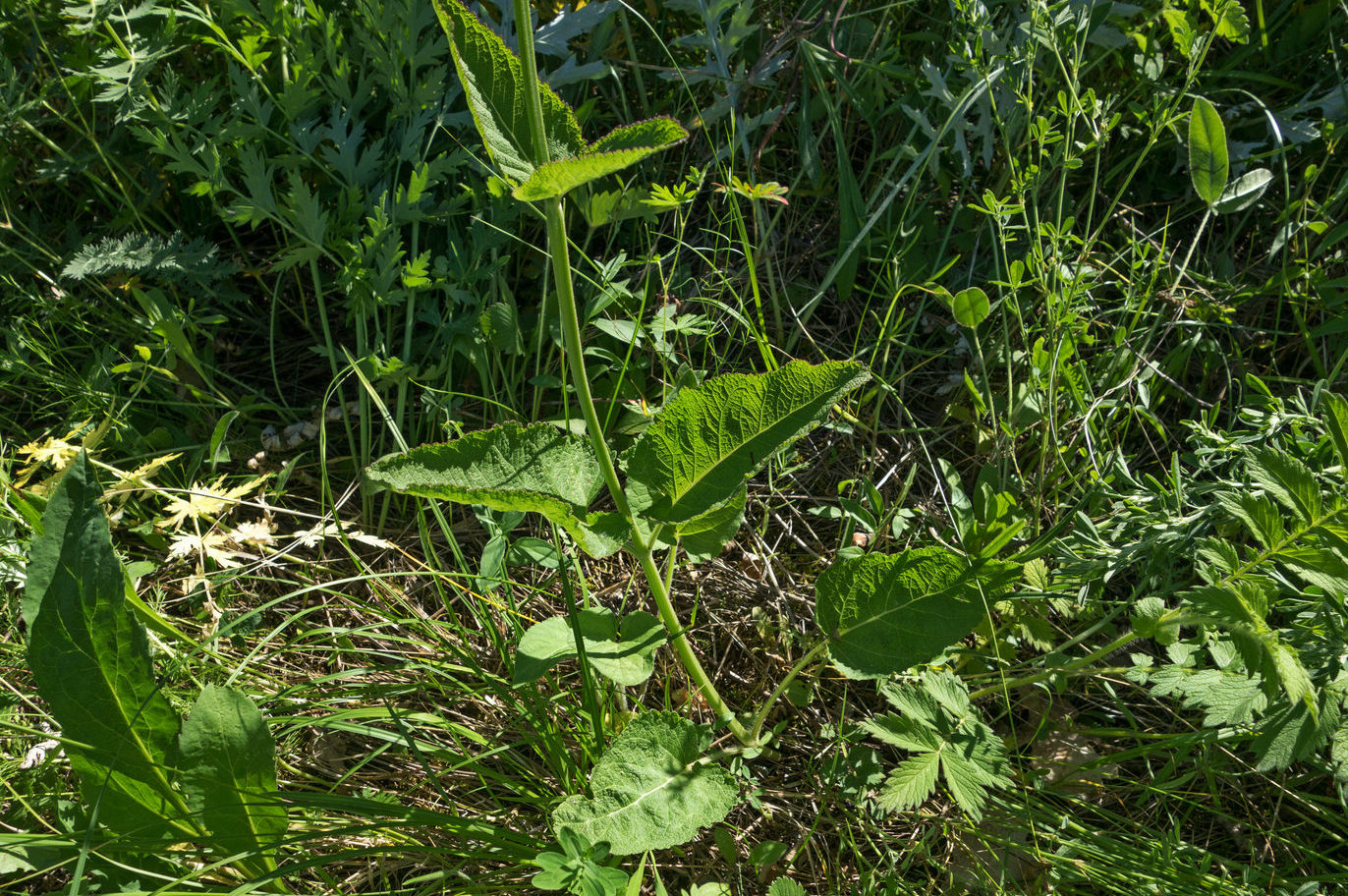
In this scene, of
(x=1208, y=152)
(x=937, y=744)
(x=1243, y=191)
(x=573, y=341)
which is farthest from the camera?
(x=1243, y=191)

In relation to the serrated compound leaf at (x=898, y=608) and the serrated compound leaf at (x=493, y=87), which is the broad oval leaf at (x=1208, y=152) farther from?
the serrated compound leaf at (x=493, y=87)

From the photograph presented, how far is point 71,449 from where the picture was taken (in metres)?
2.19

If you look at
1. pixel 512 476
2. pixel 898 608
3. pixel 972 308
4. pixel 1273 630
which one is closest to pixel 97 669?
pixel 512 476

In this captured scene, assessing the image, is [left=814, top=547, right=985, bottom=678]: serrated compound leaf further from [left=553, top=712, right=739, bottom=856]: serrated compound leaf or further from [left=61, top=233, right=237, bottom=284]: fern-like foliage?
[left=61, top=233, right=237, bottom=284]: fern-like foliage

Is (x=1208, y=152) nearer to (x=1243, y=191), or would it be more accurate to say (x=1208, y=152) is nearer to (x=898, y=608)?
(x=1243, y=191)

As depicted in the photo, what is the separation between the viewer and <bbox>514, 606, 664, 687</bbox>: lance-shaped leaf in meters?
1.55

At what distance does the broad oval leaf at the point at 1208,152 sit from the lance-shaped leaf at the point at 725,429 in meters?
1.06

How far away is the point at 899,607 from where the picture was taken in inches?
62.9

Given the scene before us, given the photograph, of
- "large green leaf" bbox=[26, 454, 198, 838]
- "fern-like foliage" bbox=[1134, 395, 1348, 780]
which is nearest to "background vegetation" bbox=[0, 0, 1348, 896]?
"fern-like foliage" bbox=[1134, 395, 1348, 780]

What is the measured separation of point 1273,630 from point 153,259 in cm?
246

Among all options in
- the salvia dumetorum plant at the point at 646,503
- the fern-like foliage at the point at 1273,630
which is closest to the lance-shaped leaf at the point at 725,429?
the salvia dumetorum plant at the point at 646,503

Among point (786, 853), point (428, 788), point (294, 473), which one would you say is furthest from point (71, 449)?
point (786, 853)

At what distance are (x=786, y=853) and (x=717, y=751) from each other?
0.24 m

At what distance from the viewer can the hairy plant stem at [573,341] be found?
119cm
